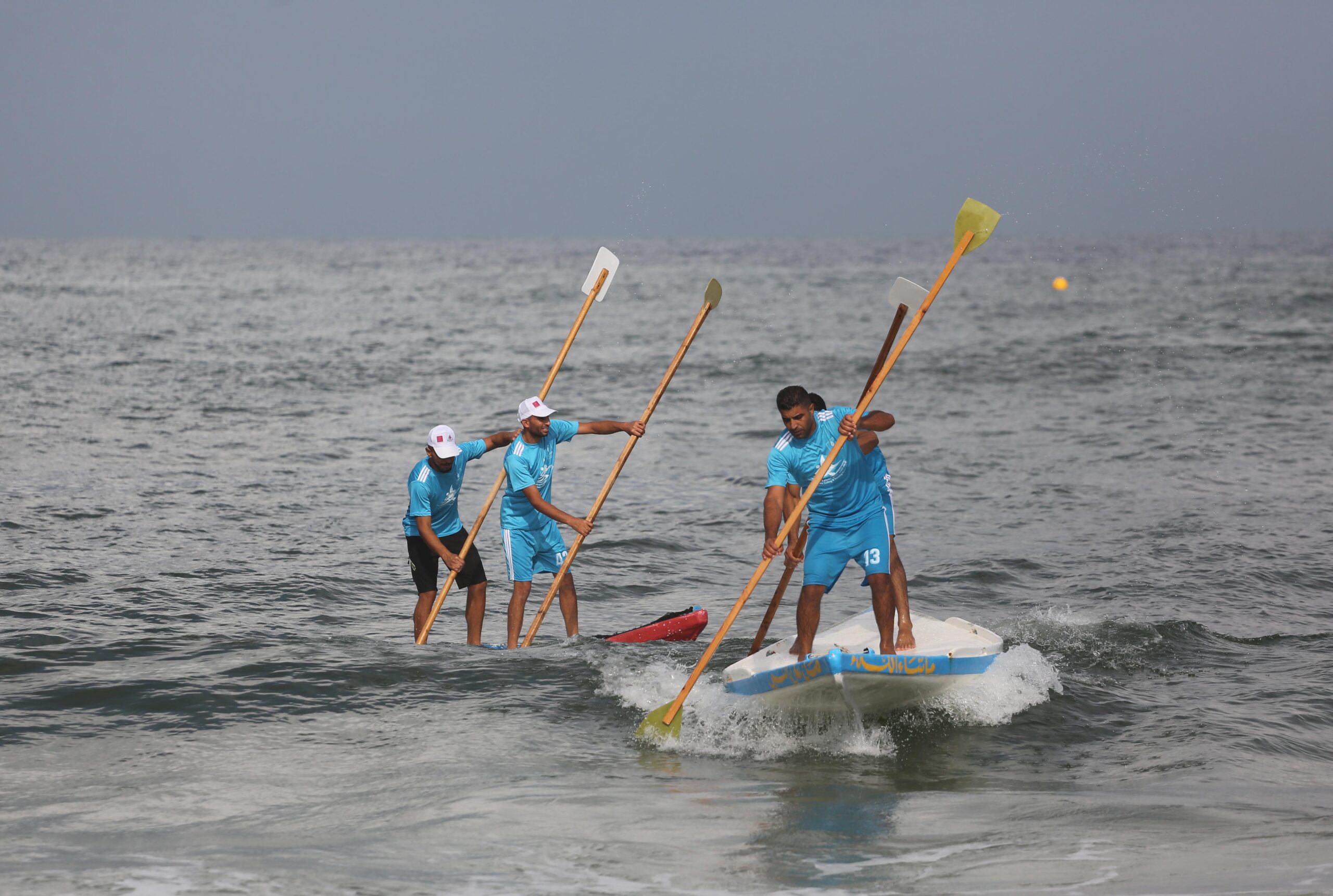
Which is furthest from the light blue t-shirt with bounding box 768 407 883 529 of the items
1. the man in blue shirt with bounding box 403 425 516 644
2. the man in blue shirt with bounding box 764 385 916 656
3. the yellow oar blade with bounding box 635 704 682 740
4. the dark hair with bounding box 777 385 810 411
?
the man in blue shirt with bounding box 403 425 516 644

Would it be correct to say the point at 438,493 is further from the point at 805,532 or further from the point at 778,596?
the point at 805,532

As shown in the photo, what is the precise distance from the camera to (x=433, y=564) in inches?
424

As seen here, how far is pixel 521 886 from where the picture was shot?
19.4 ft

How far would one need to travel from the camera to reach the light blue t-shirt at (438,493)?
34.0 feet

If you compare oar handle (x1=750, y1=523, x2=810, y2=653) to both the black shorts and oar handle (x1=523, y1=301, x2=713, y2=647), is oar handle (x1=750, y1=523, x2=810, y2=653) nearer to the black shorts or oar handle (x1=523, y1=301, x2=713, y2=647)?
oar handle (x1=523, y1=301, x2=713, y2=647)

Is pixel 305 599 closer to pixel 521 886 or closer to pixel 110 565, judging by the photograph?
pixel 110 565

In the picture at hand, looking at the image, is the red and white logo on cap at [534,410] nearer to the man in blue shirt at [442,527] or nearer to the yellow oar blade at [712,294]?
the man in blue shirt at [442,527]

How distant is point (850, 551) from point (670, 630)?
284cm

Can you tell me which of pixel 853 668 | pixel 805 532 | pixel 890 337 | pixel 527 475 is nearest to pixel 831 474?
pixel 805 532

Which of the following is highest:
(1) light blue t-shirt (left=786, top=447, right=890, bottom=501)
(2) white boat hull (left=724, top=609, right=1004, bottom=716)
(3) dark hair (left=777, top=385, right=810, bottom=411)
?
(3) dark hair (left=777, top=385, right=810, bottom=411)

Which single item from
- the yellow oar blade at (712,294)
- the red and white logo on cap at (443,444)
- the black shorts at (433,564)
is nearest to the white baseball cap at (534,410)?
the red and white logo on cap at (443,444)

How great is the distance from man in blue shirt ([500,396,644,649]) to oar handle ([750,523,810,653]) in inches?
66.3

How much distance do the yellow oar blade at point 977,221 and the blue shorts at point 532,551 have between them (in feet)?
13.7

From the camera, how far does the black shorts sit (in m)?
10.6
